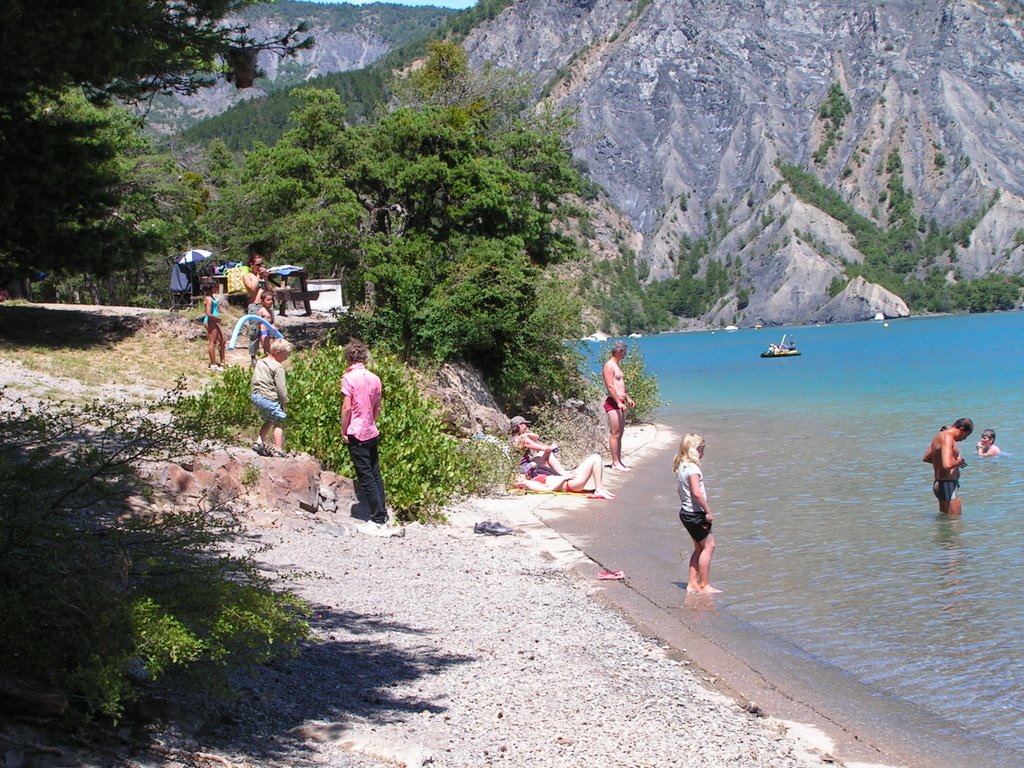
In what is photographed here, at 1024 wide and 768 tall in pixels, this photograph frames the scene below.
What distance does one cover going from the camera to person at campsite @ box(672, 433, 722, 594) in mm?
9609

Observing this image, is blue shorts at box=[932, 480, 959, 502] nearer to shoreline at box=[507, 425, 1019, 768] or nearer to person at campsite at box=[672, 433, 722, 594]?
person at campsite at box=[672, 433, 722, 594]

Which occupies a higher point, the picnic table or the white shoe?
the picnic table

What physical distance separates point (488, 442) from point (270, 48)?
7.77 meters

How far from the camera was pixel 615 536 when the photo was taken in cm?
1219

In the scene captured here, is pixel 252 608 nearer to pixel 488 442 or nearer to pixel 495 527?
pixel 495 527

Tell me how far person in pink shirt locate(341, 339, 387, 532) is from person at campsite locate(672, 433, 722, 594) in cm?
322

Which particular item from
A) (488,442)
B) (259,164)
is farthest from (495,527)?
(259,164)

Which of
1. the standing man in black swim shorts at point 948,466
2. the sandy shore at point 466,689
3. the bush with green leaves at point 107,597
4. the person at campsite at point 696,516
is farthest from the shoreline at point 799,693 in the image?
the standing man in black swim shorts at point 948,466

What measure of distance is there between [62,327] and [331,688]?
15590mm

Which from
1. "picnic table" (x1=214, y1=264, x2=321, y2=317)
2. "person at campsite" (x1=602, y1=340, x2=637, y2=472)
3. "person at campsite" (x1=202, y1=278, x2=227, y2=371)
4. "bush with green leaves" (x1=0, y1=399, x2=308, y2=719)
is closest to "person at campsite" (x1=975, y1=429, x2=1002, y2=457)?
"person at campsite" (x1=602, y1=340, x2=637, y2=472)

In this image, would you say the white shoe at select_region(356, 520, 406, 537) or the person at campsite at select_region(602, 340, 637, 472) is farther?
the person at campsite at select_region(602, 340, 637, 472)

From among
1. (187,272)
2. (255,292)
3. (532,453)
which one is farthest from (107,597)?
(187,272)

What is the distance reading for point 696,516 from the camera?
382 inches

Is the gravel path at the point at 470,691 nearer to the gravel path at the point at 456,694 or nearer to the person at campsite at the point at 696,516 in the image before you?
the gravel path at the point at 456,694
